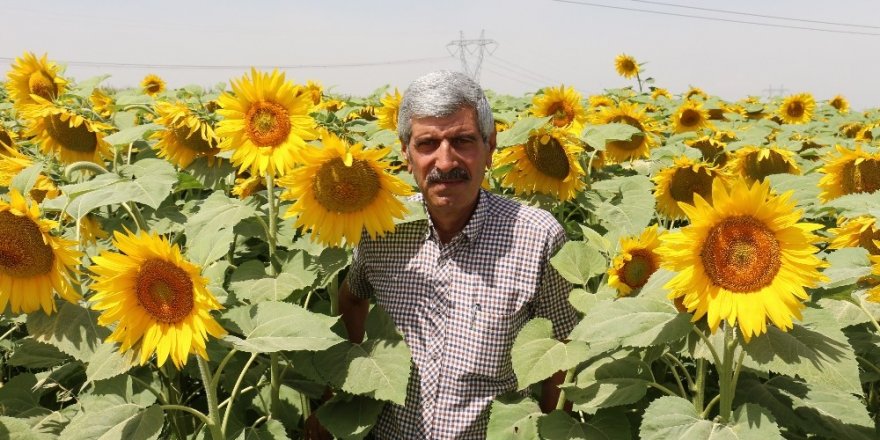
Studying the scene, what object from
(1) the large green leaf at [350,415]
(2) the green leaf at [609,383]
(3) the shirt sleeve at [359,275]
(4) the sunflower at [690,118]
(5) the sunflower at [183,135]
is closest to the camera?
(2) the green leaf at [609,383]

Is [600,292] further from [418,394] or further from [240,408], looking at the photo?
[240,408]

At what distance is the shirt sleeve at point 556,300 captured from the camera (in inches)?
92.7

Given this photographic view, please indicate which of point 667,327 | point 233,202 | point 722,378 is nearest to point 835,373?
point 722,378

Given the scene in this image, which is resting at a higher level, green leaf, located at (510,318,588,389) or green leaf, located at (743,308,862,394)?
green leaf, located at (743,308,862,394)

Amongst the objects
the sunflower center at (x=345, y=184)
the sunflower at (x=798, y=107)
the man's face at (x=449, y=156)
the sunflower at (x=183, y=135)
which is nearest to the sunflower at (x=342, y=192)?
the sunflower center at (x=345, y=184)

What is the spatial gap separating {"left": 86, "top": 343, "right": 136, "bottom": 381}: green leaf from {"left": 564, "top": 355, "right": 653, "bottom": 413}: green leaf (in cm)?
127

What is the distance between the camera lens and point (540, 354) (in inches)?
80.5

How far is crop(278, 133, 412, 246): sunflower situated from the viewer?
2236 millimetres

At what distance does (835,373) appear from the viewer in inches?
62.4

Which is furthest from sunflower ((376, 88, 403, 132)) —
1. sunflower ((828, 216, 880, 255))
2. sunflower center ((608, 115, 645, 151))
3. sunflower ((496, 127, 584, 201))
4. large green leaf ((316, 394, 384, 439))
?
sunflower ((828, 216, 880, 255))

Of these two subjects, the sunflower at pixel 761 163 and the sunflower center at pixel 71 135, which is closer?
the sunflower center at pixel 71 135

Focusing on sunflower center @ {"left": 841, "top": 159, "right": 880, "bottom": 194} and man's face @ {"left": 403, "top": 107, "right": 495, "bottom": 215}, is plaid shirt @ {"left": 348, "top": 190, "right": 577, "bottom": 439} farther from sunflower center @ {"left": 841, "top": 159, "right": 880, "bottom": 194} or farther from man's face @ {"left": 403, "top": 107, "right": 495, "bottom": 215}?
sunflower center @ {"left": 841, "top": 159, "right": 880, "bottom": 194}

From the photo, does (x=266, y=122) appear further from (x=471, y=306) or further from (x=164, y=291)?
(x=471, y=306)

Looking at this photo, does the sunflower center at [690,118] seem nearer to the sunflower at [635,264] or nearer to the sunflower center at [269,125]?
the sunflower at [635,264]
